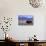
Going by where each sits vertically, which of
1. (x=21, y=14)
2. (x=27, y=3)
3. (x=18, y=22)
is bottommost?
(x=18, y=22)

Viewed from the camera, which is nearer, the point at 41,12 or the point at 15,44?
the point at 15,44

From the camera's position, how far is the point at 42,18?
18.3 feet

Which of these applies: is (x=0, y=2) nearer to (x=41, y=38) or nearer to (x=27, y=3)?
(x=27, y=3)

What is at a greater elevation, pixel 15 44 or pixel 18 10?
pixel 18 10

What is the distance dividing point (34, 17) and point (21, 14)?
22.4 inches

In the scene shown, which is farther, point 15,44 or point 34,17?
A: point 34,17

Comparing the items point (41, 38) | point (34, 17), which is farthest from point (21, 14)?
point (41, 38)

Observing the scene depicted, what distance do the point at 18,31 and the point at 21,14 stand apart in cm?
73

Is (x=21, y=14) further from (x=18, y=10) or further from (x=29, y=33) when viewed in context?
(x=29, y=33)

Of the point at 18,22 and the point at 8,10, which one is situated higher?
the point at 8,10

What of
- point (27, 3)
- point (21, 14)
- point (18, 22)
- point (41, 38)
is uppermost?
point (27, 3)

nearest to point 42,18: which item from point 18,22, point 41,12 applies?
point 41,12

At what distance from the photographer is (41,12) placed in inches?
220

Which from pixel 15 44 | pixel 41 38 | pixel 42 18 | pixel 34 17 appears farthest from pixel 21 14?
pixel 15 44
